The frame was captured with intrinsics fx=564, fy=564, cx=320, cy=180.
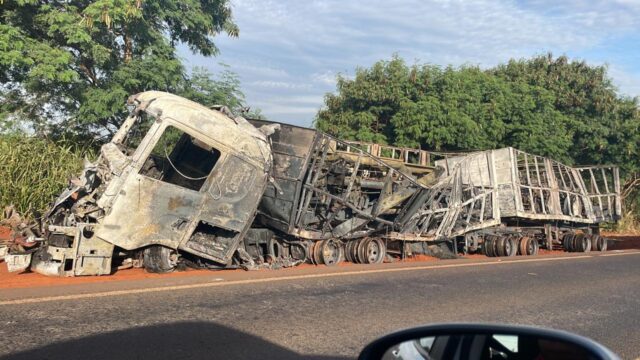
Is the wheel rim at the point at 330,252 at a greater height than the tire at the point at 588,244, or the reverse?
the tire at the point at 588,244

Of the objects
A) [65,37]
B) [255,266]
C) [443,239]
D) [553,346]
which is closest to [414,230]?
[443,239]

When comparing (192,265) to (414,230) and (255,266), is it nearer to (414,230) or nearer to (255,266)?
(255,266)

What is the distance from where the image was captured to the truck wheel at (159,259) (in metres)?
8.52

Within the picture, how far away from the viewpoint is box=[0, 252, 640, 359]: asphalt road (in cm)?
488

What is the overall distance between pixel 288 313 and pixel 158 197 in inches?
121

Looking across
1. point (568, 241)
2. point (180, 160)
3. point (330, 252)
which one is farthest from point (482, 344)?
point (568, 241)

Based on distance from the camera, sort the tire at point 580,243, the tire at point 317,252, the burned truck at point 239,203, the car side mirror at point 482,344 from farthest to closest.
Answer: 1. the tire at point 580,243
2. the tire at point 317,252
3. the burned truck at point 239,203
4. the car side mirror at point 482,344

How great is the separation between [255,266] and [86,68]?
8062mm

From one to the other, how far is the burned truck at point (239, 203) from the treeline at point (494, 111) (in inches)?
233

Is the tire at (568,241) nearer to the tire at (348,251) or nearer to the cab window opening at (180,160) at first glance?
the tire at (348,251)

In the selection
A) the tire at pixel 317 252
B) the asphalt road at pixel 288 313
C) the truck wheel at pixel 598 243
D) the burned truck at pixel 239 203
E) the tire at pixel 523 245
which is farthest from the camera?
the truck wheel at pixel 598 243

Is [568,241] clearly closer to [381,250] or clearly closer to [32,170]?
[381,250]

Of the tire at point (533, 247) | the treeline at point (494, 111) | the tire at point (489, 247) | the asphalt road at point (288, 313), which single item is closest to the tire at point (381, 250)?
the asphalt road at point (288, 313)

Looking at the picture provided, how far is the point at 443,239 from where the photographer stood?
557 inches
